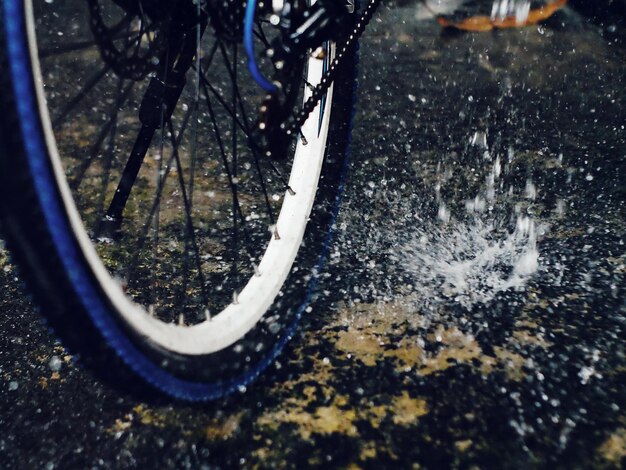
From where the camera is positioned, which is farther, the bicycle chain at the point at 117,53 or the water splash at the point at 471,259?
the water splash at the point at 471,259

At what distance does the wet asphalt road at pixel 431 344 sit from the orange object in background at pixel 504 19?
1560mm

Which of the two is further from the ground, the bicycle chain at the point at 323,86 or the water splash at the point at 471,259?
the bicycle chain at the point at 323,86

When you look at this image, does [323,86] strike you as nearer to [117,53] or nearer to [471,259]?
[117,53]

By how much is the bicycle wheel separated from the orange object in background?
6.49 feet

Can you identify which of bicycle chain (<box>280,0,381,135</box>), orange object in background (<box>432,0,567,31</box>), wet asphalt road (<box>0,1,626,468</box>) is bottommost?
wet asphalt road (<box>0,1,626,468</box>)

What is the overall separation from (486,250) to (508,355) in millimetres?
565

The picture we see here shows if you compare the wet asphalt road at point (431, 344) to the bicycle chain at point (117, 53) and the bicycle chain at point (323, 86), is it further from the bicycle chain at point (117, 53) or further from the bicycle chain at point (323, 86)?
the bicycle chain at point (117, 53)

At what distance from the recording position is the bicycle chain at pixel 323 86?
158 cm

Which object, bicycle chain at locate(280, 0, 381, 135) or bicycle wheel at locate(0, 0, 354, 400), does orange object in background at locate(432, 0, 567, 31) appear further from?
bicycle chain at locate(280, 0, 381, 135)

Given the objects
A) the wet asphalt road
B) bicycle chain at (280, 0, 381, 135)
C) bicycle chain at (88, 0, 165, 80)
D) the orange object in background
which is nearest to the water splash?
the wet asphalt road

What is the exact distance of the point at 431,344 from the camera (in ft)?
5.20

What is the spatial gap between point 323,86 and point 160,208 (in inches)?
39.2

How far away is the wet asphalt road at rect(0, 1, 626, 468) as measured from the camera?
1299 mm

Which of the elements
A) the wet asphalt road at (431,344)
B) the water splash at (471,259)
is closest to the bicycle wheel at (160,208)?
the wet asphalt road at (431,344)
